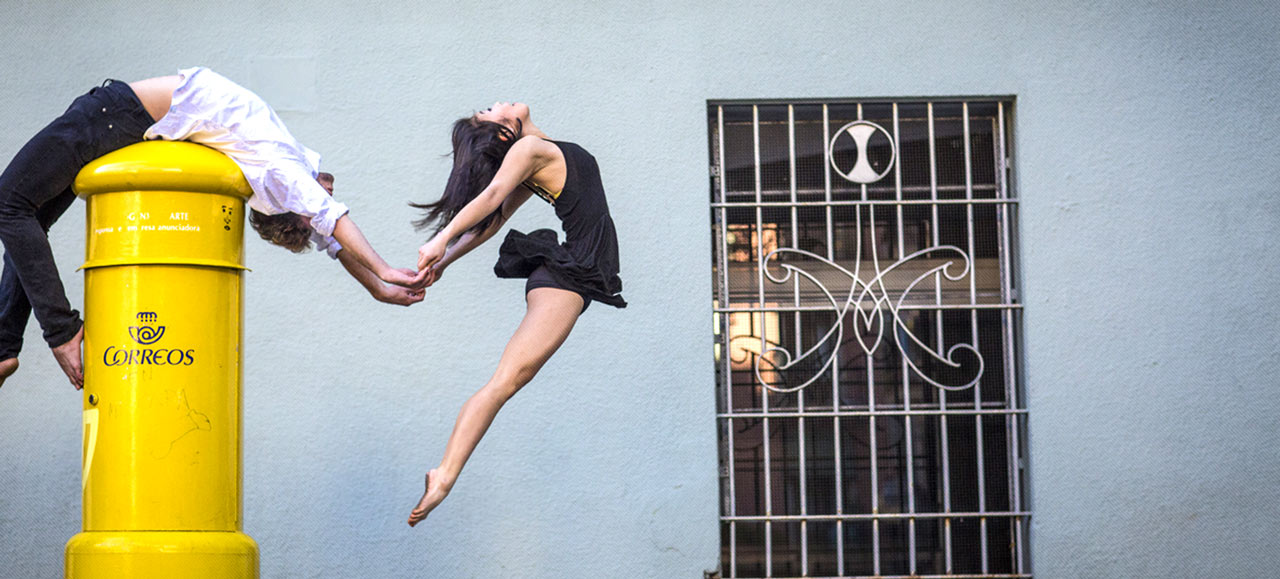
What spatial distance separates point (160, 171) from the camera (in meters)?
3.83

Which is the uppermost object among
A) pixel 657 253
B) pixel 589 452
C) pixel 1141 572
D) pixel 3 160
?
pixel 3 160

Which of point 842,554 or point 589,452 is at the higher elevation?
point 589,452

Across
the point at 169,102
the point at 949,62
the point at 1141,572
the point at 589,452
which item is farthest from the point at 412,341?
the point at 1141,572

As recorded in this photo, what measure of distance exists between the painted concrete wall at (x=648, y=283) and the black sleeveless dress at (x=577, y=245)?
149cm

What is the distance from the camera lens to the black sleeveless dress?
467cm

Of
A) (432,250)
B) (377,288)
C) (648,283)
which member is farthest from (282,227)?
(648,283)

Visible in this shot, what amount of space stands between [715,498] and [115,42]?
3460 millimetres

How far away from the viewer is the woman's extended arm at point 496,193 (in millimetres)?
4496

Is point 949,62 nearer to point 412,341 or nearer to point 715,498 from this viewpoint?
point 715,498

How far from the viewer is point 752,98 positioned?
6.35 meters

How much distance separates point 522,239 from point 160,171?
1.32 m

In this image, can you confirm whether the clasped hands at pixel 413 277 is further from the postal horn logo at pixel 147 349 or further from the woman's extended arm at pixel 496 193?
the postal horn logo at pixel 147 349

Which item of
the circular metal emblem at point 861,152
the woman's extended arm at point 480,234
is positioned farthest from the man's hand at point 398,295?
the circular metal emblem at point 861,152

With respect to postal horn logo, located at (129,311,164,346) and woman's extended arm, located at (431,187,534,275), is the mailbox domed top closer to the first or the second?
postal horn logo, located at (129,311,164,346)
